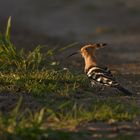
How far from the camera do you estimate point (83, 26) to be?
19.5 metres

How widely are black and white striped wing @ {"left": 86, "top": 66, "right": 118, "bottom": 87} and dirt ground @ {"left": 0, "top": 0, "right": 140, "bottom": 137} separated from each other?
72.2 inches

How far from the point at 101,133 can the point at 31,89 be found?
1758 mm

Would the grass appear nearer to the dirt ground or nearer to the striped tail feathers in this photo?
the striped tail feathers

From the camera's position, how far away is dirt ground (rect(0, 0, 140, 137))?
1280 centimetres

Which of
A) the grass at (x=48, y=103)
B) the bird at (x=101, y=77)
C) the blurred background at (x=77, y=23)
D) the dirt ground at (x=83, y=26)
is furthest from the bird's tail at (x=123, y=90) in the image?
the blurred background at (x=77, y=23)

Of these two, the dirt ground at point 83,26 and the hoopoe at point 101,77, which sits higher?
the dirt ground at point 83,26

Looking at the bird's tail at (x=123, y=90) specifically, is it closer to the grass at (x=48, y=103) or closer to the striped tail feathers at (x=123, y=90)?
the striped tail feathers at (x=123, y=90)

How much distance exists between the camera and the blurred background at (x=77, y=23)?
14.9 meters

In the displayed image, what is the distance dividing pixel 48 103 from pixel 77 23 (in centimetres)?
1287

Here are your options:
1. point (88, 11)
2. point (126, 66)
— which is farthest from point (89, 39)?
point (126, 66)

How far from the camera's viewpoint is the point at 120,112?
6.88m

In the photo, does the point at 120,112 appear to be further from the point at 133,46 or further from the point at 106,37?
the point at 106,37

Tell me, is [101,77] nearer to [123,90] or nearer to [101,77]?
[101,77]

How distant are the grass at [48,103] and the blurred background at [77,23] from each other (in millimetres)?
4130
